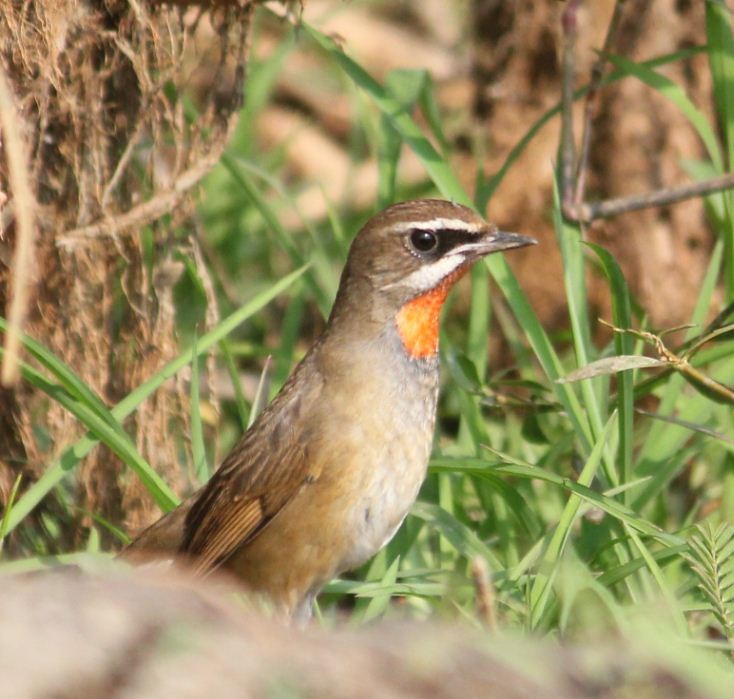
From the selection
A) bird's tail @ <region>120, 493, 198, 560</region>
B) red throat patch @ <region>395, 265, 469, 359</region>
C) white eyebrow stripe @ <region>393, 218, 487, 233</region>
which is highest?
white eyebrow stripe @ <region>393, 218, 487, 233</region>

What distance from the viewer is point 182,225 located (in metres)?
5.30

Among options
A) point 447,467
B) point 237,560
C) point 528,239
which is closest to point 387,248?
point 528,239

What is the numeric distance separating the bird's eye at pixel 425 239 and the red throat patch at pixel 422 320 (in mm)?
116

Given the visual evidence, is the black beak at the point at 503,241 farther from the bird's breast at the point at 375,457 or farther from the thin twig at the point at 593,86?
the thin twig at the point at 593,86

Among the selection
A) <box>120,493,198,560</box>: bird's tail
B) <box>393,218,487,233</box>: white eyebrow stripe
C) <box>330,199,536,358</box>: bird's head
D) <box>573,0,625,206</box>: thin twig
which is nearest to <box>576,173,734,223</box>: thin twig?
<box>573,0,625,206</box>: thin twig

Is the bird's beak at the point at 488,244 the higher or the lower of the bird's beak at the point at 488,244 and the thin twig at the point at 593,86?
the lower

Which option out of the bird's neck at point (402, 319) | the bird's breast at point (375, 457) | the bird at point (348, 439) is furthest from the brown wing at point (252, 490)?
the bird's neck at point (402, 319)

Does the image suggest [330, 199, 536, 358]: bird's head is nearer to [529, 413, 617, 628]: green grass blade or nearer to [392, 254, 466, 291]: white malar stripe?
[392, 254, 466, 291]: white malar stripe

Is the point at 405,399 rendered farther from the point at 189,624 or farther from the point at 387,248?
the point at 189,624

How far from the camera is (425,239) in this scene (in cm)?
476

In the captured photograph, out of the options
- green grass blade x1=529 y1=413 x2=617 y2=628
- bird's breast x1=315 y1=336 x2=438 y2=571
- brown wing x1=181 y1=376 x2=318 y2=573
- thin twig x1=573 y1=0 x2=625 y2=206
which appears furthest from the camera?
thin twig x1=573 y1=0 x2=625 y2=206

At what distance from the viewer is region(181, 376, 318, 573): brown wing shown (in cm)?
462

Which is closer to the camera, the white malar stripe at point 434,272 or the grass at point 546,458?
the grass at point 546,458

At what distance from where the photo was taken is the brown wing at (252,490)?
4.62 metres
